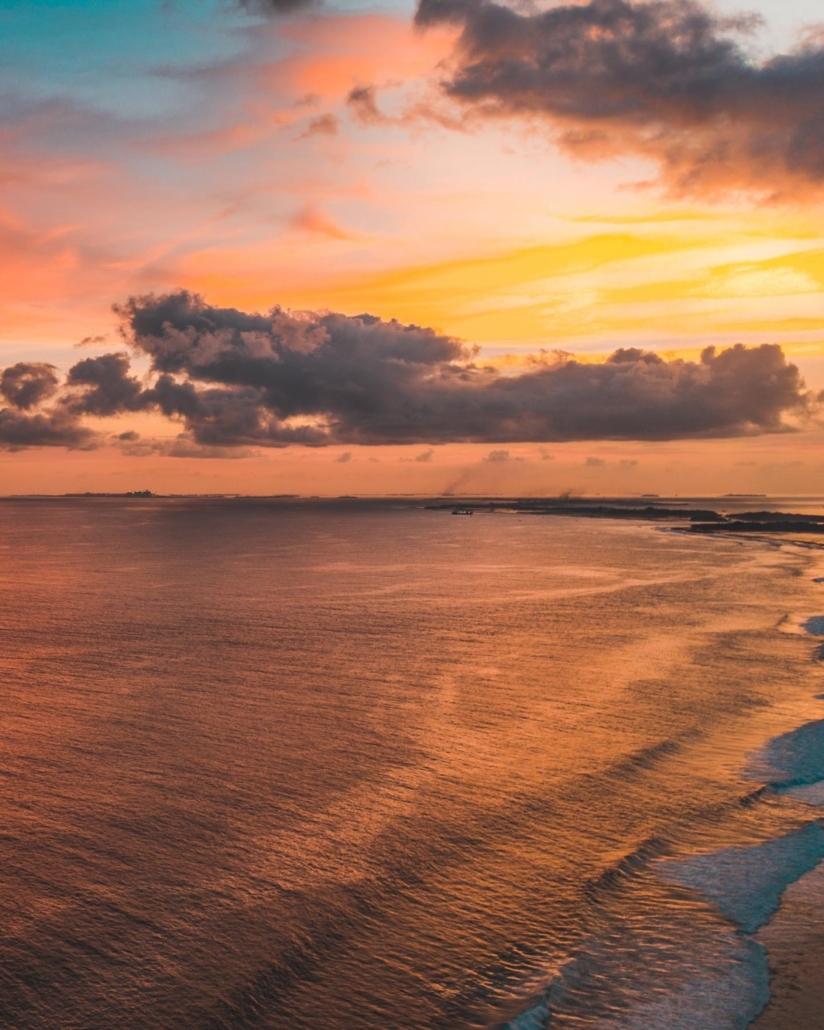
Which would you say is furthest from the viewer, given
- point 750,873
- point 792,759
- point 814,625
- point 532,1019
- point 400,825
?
point 814,625

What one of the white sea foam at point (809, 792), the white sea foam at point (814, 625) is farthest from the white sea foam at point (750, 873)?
the white sea foam at point (814, 625)

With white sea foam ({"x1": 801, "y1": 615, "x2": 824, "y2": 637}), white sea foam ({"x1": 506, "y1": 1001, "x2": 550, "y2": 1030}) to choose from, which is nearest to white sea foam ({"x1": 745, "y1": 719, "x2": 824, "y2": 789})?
white sea foam ({"x1": 506, "y1": 1001, "x2": 550, "y2": 1030})

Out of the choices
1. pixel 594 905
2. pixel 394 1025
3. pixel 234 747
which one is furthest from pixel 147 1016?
pixel 234 747

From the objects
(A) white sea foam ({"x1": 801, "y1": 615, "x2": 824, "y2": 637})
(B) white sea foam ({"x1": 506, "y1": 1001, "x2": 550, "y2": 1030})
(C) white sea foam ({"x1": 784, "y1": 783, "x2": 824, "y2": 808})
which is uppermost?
(B) white sea foam ({"x1": 506, "y1": 1001, "x2": 550, "y2": 1030})

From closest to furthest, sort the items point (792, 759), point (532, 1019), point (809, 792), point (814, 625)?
point (532, 1019) → point (809, 792) → point (792, 759) → point (814, 625)

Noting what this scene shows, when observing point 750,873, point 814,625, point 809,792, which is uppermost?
point 750,873

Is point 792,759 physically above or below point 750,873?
below

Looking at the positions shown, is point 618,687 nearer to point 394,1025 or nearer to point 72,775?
point 72,775

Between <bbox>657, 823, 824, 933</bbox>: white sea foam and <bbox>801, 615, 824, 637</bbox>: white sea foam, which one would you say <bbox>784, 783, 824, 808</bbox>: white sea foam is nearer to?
<bbox>657, 823, 824, 933</bbox>: white sea foam

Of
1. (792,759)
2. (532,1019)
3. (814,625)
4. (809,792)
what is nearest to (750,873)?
(809,792)

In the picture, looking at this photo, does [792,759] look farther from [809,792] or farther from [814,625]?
[814,625]
